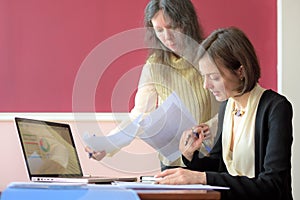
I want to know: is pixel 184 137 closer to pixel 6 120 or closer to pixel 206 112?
pixel 206 112

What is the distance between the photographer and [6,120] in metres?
2.51

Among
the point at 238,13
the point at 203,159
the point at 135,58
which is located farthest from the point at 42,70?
the point at 203,159

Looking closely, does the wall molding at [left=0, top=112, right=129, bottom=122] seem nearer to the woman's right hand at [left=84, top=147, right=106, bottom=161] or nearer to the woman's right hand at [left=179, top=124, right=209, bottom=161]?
the woman's right hand at [left=84, top=147, right=106, bottom=161]

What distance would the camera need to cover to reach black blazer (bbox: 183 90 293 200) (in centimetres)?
133

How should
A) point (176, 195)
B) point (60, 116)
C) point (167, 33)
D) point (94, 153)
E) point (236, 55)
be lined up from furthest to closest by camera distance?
point (60, 116), point (167, 33), point (94, 153), point (236, 55), point (176, 195)

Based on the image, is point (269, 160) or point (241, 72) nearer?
point (269, 160)

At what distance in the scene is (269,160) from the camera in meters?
1.45

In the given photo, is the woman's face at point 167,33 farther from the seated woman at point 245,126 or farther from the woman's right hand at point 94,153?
the woman's right hand at point 94,153

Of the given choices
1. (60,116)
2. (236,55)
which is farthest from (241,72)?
(60,116)

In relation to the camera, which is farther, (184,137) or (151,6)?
(151,6)

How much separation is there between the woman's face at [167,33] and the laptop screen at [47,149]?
1.52 ft

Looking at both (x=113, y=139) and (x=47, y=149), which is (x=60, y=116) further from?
(x=47, y=149)

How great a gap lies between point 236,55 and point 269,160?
309 millimetres

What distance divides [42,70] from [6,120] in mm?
274
